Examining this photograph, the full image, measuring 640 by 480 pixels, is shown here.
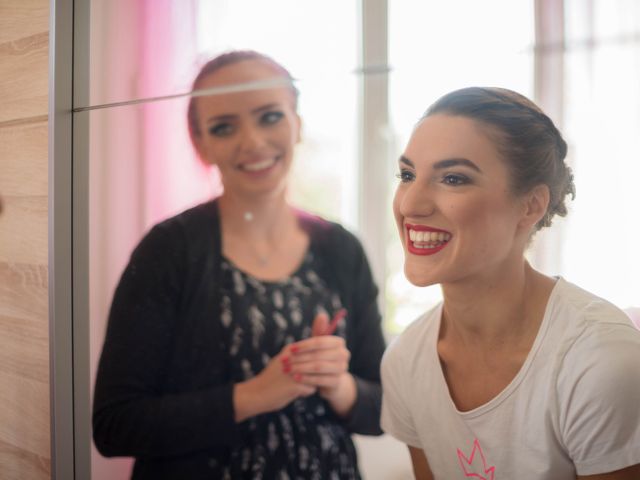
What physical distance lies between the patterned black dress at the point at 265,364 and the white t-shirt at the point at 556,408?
203 millimetres

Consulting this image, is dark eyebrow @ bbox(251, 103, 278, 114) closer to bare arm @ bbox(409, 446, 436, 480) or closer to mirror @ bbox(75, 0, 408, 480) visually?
mirror @ bbox(75, 0, 408, 480)

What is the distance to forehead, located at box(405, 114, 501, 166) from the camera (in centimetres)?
86

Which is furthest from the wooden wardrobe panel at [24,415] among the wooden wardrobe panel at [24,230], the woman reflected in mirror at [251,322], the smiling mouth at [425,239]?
the smiling mouth at [425,239]

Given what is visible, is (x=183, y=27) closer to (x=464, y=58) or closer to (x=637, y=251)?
(x=464, y=58)

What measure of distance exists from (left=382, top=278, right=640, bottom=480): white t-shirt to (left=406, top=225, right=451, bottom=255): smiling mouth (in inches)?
3.8

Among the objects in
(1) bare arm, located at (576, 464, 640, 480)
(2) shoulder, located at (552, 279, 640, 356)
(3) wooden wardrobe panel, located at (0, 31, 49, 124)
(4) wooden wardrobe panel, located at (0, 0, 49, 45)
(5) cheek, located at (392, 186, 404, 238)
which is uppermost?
(4) wooden wardrobe panel, located at (0, 0, 49, 45)

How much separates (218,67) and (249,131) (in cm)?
17

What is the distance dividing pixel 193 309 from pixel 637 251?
78 cm

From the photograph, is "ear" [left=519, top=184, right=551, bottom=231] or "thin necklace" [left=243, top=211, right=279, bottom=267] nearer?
"ear" [left=519, top=184, right=551, bottom=231]

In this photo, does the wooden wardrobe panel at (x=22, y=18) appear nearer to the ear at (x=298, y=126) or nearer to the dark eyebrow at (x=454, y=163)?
the ear at (x=298, y=126)

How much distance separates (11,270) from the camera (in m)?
1.64

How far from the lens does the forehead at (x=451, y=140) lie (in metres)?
0.86

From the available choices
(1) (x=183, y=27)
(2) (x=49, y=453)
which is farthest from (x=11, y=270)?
(1) (x=183, y=27)

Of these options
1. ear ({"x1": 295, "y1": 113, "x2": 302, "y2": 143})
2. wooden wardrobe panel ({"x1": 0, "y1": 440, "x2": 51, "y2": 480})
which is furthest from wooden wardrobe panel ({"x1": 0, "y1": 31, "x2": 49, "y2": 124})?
wooden wardrobe panel ({"x1": 0, "y1": 440, "x2": 51, "y2": 480})
